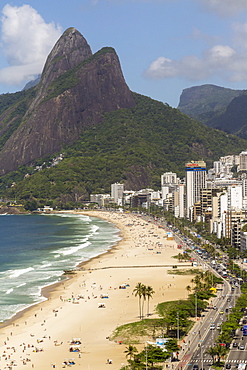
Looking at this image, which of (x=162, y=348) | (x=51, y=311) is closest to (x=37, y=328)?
(x=51, y=311)

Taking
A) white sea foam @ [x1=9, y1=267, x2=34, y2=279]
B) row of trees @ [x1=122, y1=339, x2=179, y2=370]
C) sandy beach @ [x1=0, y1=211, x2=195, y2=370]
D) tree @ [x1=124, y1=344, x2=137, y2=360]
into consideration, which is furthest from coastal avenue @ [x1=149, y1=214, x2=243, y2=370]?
white sea foam @ [x1=9, y1=267, x2=34, y2=279]

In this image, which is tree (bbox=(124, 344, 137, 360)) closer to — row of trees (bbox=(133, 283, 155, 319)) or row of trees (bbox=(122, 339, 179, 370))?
row of trees (bbox=(122, 339, 179, 370))

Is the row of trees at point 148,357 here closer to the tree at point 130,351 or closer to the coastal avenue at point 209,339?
the tree at point 130,351

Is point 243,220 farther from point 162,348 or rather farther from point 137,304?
point 162,348

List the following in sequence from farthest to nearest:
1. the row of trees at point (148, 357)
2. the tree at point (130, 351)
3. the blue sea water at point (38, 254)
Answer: the blue sea water at point (38, 254) → the tree at point (130, 351) → the row of trees at point (148, 357)

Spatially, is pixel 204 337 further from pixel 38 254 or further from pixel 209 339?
pixel 38 254

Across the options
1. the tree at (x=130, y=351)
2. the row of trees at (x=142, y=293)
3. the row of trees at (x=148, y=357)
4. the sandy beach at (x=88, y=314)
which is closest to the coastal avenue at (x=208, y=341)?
the row of trees at (x=148, y=357)
